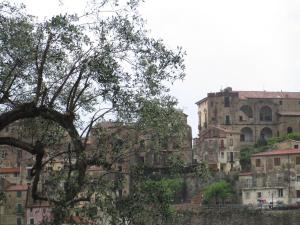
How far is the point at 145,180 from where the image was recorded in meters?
19.8

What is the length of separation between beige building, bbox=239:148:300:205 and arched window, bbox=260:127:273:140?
23087 millimetres

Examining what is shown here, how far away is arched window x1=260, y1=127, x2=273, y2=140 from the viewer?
110938mm

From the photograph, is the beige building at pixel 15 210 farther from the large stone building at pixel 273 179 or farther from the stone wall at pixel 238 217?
the large stone building at pixel 273 179

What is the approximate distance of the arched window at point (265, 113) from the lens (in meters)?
112

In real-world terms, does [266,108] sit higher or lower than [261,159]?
higher

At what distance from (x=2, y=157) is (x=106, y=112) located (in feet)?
17.8

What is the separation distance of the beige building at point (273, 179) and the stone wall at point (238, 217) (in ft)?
16.7

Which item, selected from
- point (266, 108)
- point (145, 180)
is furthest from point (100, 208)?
point (266, 108)

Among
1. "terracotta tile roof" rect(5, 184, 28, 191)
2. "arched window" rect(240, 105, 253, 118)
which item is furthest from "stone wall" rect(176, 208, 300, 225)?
"arched window" rect(240, 105, 253, 118)

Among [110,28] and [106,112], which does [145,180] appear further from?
[110,28]

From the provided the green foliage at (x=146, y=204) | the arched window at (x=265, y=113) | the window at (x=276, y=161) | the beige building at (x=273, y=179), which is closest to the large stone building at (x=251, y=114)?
the arched window at (x=265, y=113)

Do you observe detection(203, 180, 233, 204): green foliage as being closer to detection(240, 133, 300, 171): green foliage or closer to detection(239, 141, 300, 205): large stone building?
detection(239, 141, 300, 205): large stone building

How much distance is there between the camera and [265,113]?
4409 inches

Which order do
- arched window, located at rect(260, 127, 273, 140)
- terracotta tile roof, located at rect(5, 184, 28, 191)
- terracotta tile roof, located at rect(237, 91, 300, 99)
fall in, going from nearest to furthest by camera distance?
terracotta tile roof, located at rect(5, 184, 28, 191) < arched window, located at rect(260, 127, 273, 140) < terracotta tile roof, located at rect(237, 91, 300, 99)
